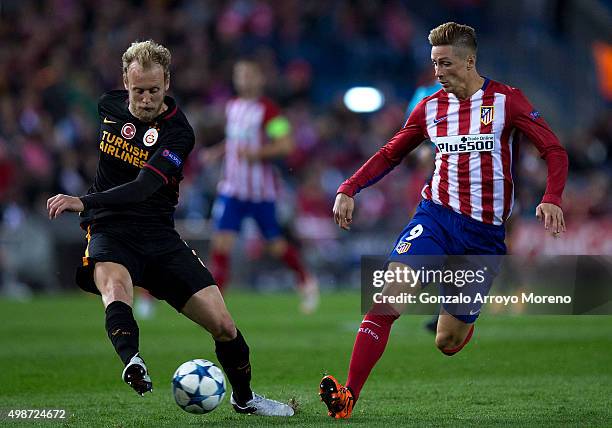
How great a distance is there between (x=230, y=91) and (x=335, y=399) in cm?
1446

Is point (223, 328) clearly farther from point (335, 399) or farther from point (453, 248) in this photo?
point (453, 248)

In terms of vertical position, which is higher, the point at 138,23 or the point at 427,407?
the point at 138,23

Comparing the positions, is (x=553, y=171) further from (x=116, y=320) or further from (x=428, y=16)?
(x=428, y=16)

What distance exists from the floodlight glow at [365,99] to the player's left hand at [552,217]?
608 inches

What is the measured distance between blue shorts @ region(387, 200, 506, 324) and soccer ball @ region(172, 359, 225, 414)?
1.28 m

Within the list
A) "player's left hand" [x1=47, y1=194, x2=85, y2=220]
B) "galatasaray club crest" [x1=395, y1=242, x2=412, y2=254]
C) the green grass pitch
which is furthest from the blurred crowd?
"player's left hand" [x1=47, y1=194, x2=85, y2=220]

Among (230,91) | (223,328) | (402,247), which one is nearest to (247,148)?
(402,247)

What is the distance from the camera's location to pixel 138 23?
65.7 feet

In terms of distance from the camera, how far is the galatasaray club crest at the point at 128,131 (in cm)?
611

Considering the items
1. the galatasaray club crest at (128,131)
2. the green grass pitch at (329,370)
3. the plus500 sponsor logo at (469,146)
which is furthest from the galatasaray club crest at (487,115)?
the galatasaray club crest at (128,131)

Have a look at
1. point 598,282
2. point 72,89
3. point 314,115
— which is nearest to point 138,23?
point 72,89

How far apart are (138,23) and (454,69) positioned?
47.9 ft

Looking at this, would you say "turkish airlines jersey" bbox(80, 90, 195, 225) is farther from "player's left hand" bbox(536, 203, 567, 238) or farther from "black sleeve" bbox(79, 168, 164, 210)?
"player's left hand" bbox(536, 203, 567, 238)

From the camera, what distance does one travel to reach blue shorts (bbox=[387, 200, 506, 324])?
6.20 meters
